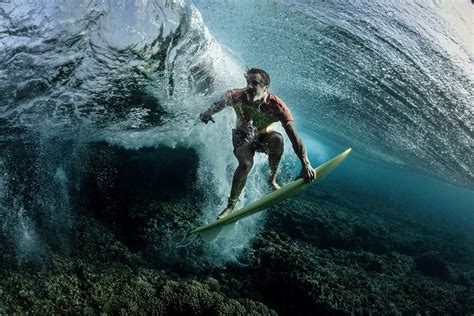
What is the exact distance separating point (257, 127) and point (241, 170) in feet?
2.43

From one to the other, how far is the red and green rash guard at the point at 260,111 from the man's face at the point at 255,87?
199mm

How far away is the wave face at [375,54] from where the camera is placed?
690 cm

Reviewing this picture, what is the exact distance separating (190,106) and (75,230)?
371cm

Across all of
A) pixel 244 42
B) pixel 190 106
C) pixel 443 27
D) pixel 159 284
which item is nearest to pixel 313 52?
pixel 244 42

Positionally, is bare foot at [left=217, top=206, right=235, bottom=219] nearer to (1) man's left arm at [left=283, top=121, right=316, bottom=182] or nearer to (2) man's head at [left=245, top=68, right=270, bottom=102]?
(1) man's left arm at [left=283, top=121, right=316, bottom=182]

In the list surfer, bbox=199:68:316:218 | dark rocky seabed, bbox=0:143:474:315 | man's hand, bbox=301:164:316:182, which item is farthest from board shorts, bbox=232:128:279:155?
dark rocky seabed, bbox=0:143:474:315

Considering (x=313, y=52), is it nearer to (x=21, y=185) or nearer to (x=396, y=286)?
(x=396, y=286)

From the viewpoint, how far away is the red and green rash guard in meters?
4.83

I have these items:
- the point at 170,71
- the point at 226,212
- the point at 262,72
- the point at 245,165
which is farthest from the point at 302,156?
the point at 170,71

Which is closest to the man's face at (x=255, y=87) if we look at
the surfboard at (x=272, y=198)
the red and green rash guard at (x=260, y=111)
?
the red and green rash guard at (x=260, y=111)

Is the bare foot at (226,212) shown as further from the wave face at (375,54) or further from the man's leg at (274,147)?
the wave face at (375,54)

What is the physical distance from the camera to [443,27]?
654 centimetres

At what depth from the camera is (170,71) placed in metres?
5.96

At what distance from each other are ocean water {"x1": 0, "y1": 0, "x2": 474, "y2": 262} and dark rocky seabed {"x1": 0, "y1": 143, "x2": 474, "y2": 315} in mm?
350
